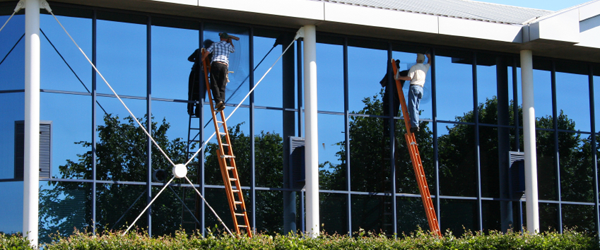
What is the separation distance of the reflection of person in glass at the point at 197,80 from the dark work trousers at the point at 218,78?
305mm

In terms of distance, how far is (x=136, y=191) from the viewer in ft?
48.9

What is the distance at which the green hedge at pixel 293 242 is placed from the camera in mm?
12500

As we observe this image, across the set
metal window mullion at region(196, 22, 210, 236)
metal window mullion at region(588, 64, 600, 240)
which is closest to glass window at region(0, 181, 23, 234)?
metal window mullion at region(196, 22, 210, 236)

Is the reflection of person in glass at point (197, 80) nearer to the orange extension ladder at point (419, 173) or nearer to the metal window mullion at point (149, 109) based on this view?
the metal window mullion at point (149, 109)

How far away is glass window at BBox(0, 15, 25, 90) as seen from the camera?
48.3 ft

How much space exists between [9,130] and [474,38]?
10995 mm

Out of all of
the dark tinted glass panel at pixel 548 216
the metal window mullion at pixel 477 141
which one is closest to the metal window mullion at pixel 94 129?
the metal window mullion at pixel 477 141

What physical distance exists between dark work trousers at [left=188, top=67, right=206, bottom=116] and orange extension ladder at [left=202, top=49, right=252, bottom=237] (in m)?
0.15

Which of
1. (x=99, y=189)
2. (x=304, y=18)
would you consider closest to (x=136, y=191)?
(x=99, y=189)

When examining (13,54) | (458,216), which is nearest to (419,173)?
(458,216)

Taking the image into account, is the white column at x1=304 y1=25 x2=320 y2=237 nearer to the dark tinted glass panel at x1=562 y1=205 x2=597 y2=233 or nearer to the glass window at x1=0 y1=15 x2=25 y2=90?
the glass window at x1=0 y1=15 x2=25 y2=90

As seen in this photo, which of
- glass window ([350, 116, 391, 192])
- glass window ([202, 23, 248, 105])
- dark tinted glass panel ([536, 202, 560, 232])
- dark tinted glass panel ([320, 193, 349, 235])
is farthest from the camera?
dark tinted glass panel ([536, 202, 560, 232])

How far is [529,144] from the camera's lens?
1831 cm

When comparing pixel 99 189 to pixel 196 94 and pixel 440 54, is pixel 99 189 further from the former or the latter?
pixel 440 54
